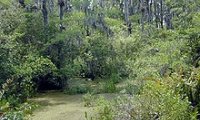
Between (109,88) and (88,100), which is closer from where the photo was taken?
(88,100)

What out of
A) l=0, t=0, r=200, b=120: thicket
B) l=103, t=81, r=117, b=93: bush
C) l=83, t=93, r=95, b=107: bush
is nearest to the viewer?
l=0, t=0, r=200, b=120: thicket

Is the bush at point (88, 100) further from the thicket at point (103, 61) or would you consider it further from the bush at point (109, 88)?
the bush at point (109, 88)

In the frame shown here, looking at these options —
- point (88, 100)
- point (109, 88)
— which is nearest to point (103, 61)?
point (109, 88)

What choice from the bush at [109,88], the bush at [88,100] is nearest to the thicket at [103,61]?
the bush at [109,88]

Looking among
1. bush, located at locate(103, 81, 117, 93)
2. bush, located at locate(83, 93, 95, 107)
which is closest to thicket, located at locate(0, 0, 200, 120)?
bush, located at locate(103, 81, 117, 93)

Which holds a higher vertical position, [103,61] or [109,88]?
[103,61]

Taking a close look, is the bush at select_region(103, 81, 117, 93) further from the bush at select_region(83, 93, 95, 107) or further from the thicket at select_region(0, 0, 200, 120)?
the bush at select_region(83, 93, 95, 107)

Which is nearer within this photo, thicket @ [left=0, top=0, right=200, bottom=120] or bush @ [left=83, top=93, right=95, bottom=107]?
thicket @ [left=0, top=0, right=200, bottom=120]

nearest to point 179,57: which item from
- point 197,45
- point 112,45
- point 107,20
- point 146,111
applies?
point 197,45

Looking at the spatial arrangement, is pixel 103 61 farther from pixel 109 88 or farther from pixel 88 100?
pixel 88 100

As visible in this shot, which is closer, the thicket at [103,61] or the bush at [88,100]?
the thicket at [103,61]

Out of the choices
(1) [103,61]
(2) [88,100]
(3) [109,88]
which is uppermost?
(1) [103,61]

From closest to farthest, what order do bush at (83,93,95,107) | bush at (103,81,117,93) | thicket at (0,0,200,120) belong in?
thicket at (0,0,200,120), bush at (83,93,95,107), bush at (103,81,117,93)

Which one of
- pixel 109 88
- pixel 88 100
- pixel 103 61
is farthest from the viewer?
pixel 103 61
